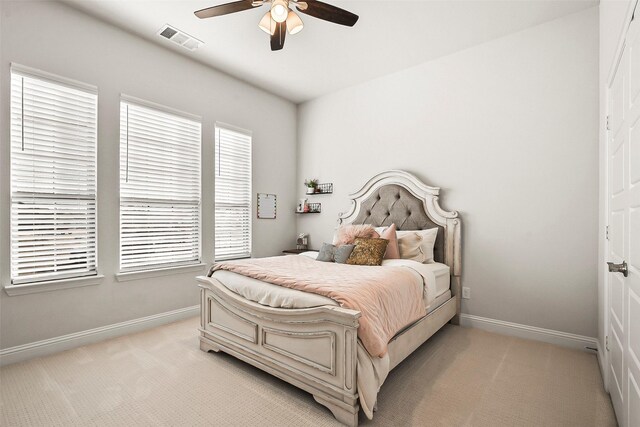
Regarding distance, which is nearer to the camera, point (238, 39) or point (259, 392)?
point (259, 392)

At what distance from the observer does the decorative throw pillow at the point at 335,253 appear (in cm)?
307

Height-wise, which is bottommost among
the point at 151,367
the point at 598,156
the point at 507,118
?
the point at 151,367

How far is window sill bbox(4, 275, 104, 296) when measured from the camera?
96.9 inches

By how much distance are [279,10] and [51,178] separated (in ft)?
7.45

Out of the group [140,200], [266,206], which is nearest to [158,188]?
[140,200]

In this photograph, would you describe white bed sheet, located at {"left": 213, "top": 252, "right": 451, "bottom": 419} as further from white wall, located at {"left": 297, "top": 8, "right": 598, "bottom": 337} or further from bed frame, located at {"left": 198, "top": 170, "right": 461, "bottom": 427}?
white wall, located at {"left": 297, "top": 8, "right": 598, "bottom": 337}

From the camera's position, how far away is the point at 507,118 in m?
3.12

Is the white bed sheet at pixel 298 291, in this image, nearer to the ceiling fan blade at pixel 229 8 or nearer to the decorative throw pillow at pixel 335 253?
the decorative throw pillow at pixel 335 253

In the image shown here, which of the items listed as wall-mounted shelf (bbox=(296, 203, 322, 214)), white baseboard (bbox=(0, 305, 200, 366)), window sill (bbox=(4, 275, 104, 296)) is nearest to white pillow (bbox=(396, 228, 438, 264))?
wall-mounted shelf (bbox=(296, 203, 322, 214))

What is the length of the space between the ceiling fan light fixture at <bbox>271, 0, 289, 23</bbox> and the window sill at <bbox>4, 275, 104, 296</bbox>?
263 cm

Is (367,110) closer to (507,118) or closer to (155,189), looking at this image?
(507,118)

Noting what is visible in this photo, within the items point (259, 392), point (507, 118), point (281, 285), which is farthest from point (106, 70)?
point (507, 118)

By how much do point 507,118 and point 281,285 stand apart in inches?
105

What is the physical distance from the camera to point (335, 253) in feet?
10.4
